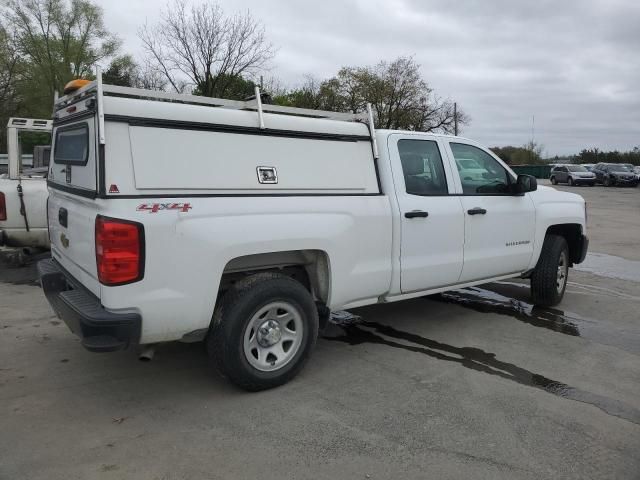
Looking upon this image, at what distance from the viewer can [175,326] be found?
3422mm

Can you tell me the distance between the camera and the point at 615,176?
38.2m

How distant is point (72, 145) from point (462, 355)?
3.56 m

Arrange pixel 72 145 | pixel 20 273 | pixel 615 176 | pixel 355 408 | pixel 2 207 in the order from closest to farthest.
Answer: pixel 355 408 → pixel 72 145 → pixel 2 207 → pixel 20 273 → pixel 615 176

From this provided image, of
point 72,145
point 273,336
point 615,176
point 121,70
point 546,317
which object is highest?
point 121,70

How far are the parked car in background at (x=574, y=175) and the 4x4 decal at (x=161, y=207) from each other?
40.4m

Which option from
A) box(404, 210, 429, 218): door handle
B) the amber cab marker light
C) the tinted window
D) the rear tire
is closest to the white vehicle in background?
the amber cab marker light

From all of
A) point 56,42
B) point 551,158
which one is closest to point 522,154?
point 551,158

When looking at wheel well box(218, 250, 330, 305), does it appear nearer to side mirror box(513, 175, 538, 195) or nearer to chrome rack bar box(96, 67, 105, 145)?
chrome rack bar box(96, 67, 105, 145)

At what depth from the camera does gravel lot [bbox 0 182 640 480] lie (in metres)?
3.02

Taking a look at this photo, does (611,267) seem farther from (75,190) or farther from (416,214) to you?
(75,190)

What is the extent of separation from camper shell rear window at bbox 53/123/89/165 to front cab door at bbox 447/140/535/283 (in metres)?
3.14

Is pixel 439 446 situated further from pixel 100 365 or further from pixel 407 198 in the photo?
pixel 100 365

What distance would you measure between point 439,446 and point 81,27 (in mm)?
45133

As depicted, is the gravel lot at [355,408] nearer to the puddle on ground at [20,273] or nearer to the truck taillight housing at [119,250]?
the truck taillight housing at [119,250]
